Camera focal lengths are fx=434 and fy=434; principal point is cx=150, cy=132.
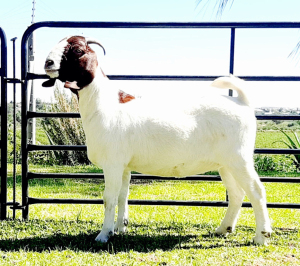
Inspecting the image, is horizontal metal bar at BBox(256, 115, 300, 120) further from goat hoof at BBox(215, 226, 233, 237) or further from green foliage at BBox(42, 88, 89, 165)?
green foliage at BBox(42, 88, 89, 165)

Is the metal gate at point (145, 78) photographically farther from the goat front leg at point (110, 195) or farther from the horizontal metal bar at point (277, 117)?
the goat front leg at point (110, 195)

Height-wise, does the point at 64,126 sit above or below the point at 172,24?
below

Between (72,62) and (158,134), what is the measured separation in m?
1.00

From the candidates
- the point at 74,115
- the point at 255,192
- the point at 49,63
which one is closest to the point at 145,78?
the point at 74,115

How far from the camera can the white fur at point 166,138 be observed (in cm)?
390

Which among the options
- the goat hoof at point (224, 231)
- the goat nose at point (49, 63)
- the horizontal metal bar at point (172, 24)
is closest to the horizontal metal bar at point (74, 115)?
the horizontal metal bar at point (172, 24)

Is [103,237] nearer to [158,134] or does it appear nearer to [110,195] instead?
[110,195]

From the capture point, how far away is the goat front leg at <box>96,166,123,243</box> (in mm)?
3857

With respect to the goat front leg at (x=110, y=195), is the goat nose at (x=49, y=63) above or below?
above

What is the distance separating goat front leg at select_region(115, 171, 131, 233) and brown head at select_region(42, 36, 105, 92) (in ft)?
3.32

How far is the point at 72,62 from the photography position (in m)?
3.79

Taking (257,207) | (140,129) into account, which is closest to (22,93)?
(140,129)

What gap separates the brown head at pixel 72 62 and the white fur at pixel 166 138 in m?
0.13

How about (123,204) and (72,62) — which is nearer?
(72,62)
